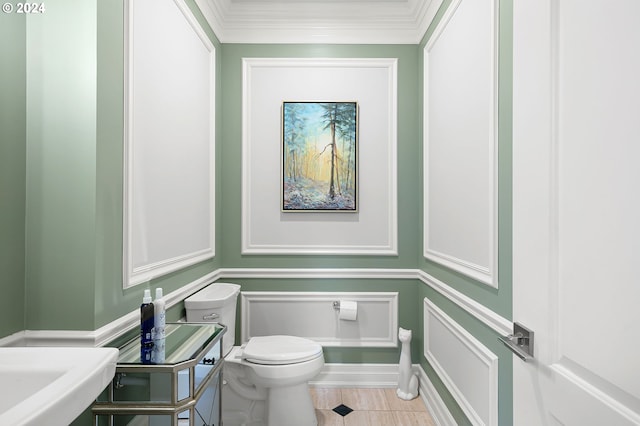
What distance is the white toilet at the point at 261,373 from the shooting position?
71.9 inches

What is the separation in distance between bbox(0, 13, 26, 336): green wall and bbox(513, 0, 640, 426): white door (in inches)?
58.9

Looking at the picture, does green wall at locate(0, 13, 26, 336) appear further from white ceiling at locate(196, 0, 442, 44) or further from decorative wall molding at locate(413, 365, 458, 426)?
decorative wall molding at locate(413, 365, 458, 426)

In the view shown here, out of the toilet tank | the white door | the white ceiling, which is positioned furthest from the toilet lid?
the white ceiling

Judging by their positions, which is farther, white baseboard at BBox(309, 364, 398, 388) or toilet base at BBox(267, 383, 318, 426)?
white baseboard at BBox(309, 364, 398, 388)

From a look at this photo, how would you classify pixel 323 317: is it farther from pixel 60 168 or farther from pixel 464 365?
pixel 60 168

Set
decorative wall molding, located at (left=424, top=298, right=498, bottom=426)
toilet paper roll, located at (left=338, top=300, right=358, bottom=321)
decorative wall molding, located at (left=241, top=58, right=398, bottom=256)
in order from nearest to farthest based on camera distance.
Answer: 1. decorative wall molding, located at (left=424, top=298, right=498, bottom=426)
2. toilet paper roll, located at (left=338, top=300, right=358, bottom=321)
3. decorative wall molding, located at (left=241, top=58, right=398, bottom=256)

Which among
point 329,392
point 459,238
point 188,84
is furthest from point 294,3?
point 329,392

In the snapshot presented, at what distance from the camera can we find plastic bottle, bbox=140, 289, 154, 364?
117 cm

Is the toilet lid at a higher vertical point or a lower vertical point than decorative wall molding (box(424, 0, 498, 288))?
lower

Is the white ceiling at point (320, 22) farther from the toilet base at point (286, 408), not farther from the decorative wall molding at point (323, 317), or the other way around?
the toilet base at point (286, 408)

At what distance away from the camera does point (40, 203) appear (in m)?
1.13

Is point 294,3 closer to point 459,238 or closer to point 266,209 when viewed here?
point 266,209

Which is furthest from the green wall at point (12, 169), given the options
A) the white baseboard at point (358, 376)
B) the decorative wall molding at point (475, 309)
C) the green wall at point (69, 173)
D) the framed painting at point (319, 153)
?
the white baseboard at point (358, 376)

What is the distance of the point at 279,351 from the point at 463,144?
1490mm
